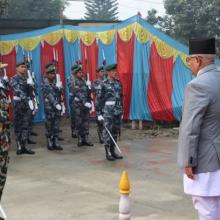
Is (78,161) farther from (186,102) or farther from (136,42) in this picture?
(186,102)

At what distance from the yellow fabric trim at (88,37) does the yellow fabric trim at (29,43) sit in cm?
115

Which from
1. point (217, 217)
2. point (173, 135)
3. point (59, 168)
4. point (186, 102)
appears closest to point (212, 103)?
point (186, 102)

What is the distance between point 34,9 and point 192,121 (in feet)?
169

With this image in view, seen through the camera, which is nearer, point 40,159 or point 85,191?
point 85,191

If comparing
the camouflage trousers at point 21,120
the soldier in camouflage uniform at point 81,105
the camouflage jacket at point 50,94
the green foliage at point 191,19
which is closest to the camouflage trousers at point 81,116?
the soldier in camouflage uniform at point 81,105

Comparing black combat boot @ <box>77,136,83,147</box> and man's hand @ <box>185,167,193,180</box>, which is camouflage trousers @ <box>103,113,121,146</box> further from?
man's hand @ <box>185,167,193,180</box>

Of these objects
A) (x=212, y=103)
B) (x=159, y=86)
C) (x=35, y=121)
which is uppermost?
(x=212, y=103)

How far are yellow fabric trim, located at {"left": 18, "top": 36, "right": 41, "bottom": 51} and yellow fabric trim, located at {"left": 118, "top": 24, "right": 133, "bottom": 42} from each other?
242cm

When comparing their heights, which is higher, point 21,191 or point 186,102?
point 186,102

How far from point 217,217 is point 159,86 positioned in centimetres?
856

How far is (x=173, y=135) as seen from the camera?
11.4 meters

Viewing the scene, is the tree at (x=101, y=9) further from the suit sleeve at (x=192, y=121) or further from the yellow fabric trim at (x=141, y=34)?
the suit sleeve at (x=192, y=121)

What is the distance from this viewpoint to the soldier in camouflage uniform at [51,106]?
9.83m

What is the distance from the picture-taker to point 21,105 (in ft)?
31.0
